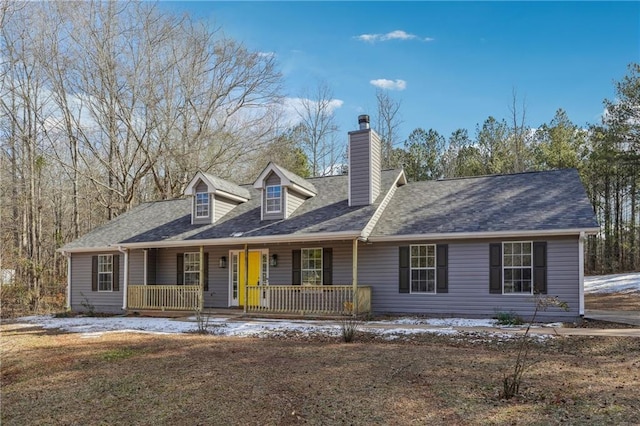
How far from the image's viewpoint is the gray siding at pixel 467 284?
38.9 ft

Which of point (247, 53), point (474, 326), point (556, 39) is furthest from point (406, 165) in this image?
point (474, 326)

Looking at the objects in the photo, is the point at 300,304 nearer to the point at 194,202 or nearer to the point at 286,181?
the point at 286,181

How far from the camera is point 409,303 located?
44.3 ft

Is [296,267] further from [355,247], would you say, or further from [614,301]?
[614,301]

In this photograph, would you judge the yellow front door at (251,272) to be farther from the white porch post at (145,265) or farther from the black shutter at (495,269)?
the black shutter at (495,269)

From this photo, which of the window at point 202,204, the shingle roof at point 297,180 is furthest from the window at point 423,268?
the window at point 202,204

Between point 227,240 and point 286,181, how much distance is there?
2.70 metres

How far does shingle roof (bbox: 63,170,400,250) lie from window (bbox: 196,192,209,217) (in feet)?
1.73

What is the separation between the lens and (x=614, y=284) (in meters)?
23.8

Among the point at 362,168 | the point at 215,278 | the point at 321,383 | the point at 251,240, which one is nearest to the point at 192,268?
the point at 215,278

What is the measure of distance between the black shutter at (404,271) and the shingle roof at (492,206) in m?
0.64

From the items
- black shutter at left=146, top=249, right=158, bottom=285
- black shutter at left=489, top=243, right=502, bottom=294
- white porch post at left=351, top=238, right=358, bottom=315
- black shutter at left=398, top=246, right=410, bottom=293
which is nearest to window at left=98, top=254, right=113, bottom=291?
black shutter at left=146, top=249, right=158, bottom=285

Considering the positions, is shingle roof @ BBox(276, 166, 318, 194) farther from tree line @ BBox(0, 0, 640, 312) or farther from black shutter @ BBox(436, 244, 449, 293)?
tree line @ BBox(0, 0, 640, 312)

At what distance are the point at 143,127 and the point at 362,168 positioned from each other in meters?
14.6
